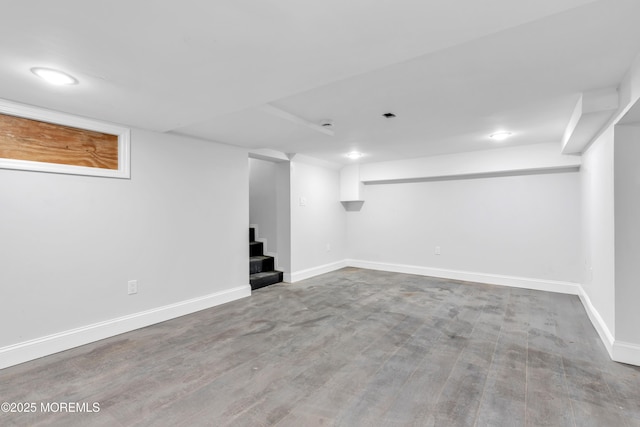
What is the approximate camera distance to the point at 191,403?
1.82 m

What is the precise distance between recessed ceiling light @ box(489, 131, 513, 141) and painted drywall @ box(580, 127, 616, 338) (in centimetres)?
81

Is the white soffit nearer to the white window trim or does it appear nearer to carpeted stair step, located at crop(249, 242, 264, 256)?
the white window trim

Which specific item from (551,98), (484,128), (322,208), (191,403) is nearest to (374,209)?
(322,208)

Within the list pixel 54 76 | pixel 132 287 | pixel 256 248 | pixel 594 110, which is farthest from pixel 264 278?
pixel 594 110

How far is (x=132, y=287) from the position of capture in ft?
9.74

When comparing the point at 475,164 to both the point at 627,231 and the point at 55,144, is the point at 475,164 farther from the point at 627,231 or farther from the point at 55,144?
the point at 55,144

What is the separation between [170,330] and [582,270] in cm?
509

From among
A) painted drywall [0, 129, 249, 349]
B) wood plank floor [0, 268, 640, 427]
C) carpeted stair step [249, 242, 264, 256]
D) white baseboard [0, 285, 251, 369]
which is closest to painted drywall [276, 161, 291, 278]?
carpeted stair step [249, 242, 264, 256]

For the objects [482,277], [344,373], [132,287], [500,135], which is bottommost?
[344,373]

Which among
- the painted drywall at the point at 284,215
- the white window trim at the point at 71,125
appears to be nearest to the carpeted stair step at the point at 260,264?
the painted drywall at the point at 284,215

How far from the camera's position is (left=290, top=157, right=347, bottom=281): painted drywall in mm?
4988

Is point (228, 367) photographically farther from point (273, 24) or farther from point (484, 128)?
point (484, 128)

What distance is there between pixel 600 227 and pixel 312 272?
384 cm

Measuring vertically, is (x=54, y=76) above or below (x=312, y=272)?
above
